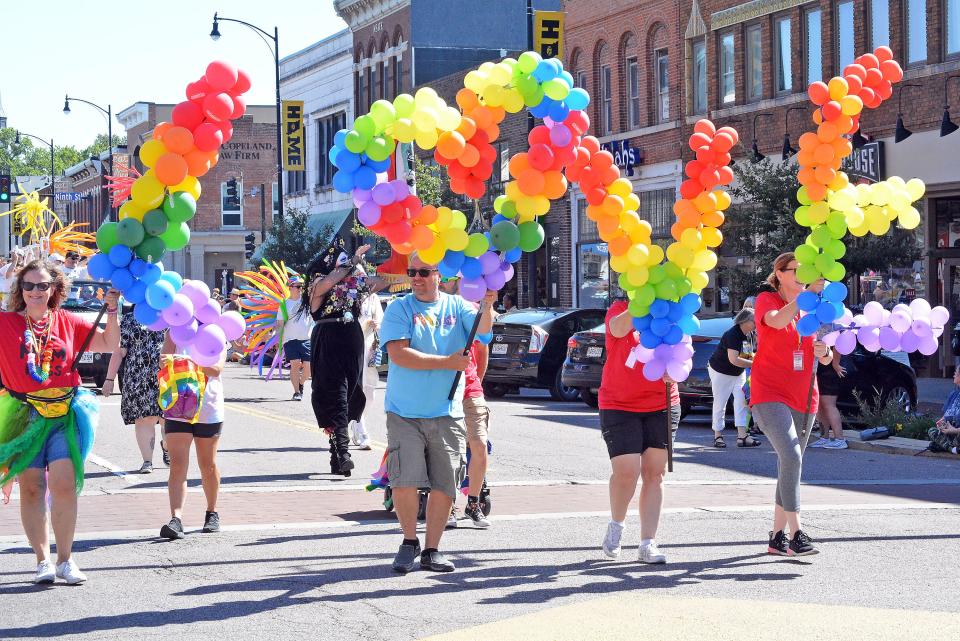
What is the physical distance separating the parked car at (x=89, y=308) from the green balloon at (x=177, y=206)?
1490 centimetres

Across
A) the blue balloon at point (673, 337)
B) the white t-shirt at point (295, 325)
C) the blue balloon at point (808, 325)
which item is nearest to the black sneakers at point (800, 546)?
the blue balloon at point (808, 325)

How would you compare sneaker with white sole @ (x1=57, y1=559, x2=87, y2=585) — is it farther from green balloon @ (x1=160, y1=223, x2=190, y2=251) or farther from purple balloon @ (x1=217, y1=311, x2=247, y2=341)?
green balloon @ (x1=160, y1=223, x2=190, y2=251)

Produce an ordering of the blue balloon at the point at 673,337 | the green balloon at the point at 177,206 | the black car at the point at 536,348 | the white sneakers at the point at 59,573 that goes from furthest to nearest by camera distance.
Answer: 1. the black car at the point at 536,348
2. the blue balloon at the point at 673,337
3. the white sneakers at the point at 59,573
4. the green balloon at the point at 177,206

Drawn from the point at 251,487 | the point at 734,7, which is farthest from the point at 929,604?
the point at 734,7

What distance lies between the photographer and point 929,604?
727cm

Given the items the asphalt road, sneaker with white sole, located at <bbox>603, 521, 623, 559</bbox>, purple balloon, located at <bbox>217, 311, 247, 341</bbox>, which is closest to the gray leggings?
the asphalt road

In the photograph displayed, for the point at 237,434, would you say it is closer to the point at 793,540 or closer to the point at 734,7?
the point at 793,540

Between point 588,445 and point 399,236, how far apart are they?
26.9ft

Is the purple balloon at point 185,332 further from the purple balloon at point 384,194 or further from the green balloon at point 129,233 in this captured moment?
the purple balloon at point 384,194

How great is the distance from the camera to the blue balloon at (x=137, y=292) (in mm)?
7543

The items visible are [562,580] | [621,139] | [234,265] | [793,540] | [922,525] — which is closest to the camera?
[562,580]

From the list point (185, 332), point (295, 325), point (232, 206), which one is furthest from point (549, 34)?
point (232, 206)

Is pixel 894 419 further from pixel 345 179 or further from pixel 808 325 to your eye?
pixel 345 179

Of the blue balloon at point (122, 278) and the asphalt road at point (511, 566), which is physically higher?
the blue balloon at point (122, 278)
